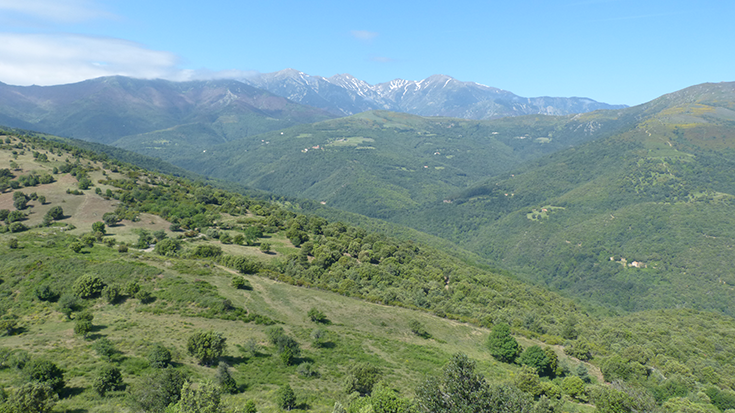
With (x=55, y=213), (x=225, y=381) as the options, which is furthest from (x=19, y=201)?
(x=225, y=381)

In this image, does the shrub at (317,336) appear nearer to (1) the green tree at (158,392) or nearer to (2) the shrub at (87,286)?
(1) the green tree at (158,392)

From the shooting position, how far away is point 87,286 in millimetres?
48281

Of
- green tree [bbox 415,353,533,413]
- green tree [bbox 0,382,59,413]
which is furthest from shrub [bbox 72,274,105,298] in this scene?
green tree [bbox 415,353,533,413]

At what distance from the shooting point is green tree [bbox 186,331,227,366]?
38.4 m

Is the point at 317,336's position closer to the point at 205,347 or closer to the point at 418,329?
the point at 205,347

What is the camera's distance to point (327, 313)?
195ft

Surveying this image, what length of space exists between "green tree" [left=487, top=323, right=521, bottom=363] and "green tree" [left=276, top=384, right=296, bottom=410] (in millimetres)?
35697

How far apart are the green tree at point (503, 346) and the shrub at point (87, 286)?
57964 millimetres

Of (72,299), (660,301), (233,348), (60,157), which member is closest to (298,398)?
(233,348)

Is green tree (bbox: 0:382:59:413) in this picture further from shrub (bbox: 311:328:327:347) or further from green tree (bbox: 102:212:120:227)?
green tree (bbox: 102:212:120:227)

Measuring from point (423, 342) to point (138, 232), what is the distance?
73.8 metres

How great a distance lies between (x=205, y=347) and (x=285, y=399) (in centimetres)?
1208

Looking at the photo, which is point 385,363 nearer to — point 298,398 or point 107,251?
point 298,398

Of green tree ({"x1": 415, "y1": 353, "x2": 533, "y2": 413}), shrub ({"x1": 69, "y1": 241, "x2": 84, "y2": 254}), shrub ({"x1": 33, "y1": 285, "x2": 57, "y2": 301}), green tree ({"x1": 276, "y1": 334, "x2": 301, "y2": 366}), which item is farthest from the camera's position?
shrub ({"x1": 69, "y1": 241, "x2": 84, "y2": 254})
